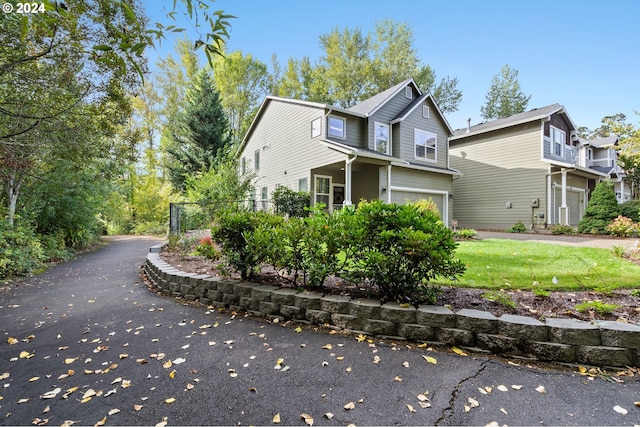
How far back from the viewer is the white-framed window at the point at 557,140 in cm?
1441

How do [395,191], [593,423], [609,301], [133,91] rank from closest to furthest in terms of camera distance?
[593,423], [609,301], [133,91], [395,191]

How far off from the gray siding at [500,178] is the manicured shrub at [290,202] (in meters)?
10.0

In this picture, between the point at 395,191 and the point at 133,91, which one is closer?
the point at 133,91

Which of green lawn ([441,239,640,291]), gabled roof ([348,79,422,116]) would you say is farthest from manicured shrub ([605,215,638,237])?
gabled roof ([348,79,422,116])

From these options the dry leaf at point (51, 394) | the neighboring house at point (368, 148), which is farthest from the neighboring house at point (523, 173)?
the dry leaf at point (51, 394)

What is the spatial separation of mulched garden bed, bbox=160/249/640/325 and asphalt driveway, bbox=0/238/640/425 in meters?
0.67

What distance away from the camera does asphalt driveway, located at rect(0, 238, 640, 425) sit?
1.91 m

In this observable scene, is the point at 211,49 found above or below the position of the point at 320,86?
below

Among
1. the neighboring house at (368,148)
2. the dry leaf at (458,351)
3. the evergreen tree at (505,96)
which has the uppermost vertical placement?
the evergreen tree at (505,96)

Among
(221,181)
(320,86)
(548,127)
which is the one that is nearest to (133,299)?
(221,181)

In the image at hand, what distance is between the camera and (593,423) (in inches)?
69.6

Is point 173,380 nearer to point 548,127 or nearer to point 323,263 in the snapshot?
point 323,263

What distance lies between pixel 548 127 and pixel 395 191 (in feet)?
29.2

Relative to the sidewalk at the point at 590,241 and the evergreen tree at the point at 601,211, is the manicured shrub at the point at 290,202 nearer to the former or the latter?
the sidewalk at the point at 590,241
